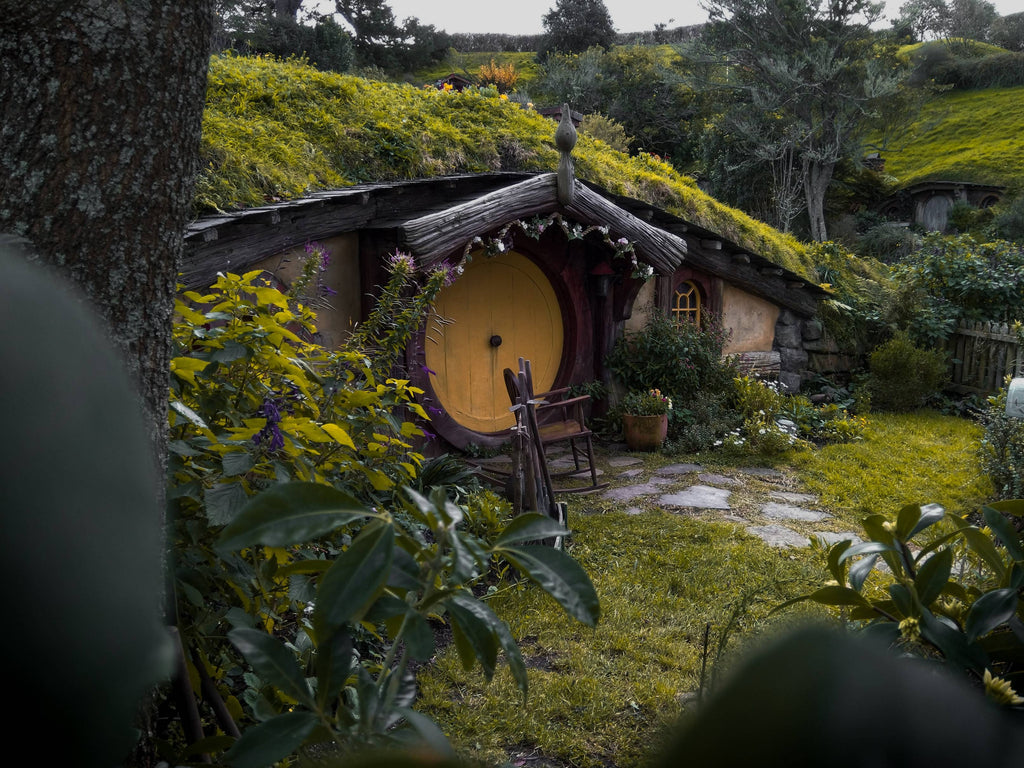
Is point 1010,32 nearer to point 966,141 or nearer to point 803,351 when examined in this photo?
point 966,141

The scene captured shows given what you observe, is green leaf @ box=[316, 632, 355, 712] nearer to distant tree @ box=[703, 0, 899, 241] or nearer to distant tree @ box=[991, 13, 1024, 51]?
distant tree @ box=[703, 0, 899, 241]

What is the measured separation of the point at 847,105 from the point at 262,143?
78.3 feet

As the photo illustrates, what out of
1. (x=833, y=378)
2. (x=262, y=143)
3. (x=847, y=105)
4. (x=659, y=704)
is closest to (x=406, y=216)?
(x=262, y=143)

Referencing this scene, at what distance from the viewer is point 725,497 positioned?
621 centimetres

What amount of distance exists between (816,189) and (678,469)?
67.1 ft

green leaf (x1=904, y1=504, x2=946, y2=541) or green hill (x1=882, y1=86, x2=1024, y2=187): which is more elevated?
green hill (x1=882, y1=86, x2=1024, y2=187)

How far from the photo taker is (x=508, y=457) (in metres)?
7.06

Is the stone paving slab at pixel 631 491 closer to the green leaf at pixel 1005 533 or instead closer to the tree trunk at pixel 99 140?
the green leaf at pixel 1005 533

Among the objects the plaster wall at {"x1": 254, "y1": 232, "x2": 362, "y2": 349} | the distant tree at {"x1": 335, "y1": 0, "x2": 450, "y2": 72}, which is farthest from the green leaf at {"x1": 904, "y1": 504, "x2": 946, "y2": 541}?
the distant tree at {"x1": 335, "y1": 0, "x2": 450, "y2": 72}

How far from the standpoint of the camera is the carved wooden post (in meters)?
6.43

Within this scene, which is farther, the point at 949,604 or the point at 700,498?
the point at 700,498

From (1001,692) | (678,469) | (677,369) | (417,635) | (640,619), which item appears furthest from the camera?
(677,369)

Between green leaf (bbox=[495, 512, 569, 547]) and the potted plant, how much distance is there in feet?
23.0

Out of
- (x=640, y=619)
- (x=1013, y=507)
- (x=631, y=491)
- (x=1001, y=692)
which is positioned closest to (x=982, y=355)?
(x=631, y=491)
